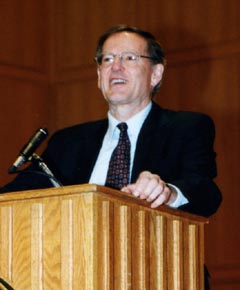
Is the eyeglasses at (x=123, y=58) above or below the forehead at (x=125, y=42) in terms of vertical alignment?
below

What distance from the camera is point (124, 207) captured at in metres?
2.62

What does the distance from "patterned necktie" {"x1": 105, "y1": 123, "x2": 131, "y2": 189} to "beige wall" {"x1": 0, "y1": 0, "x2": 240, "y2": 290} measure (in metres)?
1.51

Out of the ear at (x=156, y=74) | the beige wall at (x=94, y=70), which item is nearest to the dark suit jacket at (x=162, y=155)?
the ear at (x=156, y=74)

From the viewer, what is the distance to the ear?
146 inches

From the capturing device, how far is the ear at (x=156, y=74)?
3.70 m

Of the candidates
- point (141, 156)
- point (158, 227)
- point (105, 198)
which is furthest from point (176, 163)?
point (105, 198)

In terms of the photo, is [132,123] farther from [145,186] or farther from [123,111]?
[145,186]

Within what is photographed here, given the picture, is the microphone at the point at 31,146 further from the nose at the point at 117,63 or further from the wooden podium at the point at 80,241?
the nose at the point at 117,63

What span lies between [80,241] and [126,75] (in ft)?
3.92

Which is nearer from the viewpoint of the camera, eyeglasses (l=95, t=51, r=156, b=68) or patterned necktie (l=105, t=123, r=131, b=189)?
patterned necktie (l=105, t=123, r=131, b=189)

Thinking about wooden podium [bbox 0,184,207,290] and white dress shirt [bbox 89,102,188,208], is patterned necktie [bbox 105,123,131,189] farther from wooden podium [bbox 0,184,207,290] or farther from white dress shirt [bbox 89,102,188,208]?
wooden podium [bbox 0,184,207,290]

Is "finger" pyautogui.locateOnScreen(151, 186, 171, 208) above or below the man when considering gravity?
below

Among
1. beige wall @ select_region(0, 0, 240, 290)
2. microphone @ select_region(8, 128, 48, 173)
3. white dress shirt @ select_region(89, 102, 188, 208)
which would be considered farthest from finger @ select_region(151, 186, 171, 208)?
beige wall @ select_region(0, 0, 240, 290)

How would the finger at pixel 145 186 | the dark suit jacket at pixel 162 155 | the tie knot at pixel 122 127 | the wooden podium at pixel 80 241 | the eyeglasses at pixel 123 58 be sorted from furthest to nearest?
the eyeglasses at pixel 123 58 < the tie knot at pixel 122 127 < the dark suit jacket at pixel 162 155 < the finger at pixel 145 186 < the wooden podium at pixel 80 241
